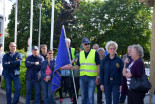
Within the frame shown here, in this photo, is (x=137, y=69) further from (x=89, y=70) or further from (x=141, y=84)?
(x=89, y=70)

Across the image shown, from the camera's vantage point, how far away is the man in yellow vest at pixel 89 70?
616 centimetres

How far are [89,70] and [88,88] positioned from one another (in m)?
0.48

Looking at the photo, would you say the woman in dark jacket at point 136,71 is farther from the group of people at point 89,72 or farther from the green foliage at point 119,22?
the green foliage at point 119,22

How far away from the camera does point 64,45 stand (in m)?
6.23

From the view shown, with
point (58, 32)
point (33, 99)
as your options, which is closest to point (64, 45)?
point (33, 99)

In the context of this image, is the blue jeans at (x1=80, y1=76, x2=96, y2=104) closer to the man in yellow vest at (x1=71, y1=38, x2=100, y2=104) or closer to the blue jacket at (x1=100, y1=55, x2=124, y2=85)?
the man in yellow vest at (x1=71, y1=38, x2=100, y2=104)

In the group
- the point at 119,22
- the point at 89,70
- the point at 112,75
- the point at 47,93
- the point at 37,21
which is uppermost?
the point at 37,21

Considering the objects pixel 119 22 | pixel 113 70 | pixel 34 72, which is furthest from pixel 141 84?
pixel 119 22

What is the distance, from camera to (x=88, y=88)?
6.21 metres

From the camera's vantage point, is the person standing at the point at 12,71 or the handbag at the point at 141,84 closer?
the handbag at the point at 141,84

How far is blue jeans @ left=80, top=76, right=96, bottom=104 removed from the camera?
6137mm

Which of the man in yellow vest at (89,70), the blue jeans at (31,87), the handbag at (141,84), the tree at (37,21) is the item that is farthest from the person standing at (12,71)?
the tree at (37,21)

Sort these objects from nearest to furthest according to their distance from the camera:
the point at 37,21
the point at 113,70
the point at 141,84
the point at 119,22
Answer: the point at 141,84
the point at 113,70
the point at 119,22
the point at 37,21

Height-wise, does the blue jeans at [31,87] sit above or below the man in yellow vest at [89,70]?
below
